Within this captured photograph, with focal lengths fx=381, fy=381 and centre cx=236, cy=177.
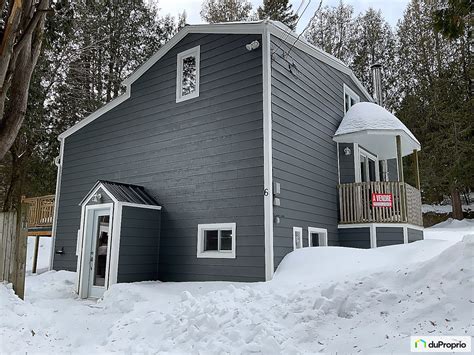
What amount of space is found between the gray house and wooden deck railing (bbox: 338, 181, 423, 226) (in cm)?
3

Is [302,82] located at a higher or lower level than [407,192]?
higher

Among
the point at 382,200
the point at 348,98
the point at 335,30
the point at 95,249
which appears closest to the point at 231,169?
the point at 95,249

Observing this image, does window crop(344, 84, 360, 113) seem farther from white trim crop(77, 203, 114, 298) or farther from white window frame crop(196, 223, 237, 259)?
white trim crop(77, 203, 114, 298)

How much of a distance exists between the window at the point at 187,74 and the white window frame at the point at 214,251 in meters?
3.28

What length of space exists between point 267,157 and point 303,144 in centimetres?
183

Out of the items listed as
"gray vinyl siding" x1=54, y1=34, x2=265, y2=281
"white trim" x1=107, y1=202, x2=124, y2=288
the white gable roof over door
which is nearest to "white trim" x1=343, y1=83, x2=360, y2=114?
the white gable roof over door

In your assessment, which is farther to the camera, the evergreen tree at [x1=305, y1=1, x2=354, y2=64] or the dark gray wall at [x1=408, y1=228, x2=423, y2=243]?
the evergreen tree at [x1=305, y1=1, x2=354, y2=64]

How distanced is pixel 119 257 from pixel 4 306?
3.25 m

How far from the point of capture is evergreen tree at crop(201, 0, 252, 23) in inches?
932

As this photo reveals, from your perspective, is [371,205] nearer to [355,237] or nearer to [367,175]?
[355,237]

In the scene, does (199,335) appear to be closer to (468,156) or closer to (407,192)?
(407,192)

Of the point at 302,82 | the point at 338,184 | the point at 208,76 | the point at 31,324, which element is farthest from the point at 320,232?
the point at 31,324

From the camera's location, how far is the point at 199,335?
495 cm

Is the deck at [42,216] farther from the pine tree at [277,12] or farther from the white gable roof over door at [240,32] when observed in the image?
the pine tree at [277,12]
